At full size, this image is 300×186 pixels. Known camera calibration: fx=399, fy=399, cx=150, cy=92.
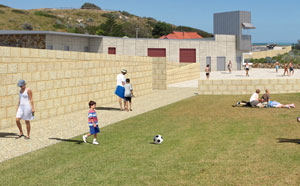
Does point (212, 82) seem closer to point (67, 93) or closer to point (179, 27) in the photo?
point (67, 93)

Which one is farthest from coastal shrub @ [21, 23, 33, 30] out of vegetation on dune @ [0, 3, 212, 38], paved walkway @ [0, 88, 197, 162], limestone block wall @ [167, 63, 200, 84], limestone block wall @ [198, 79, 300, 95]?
paved walkway @ [0, 88, 197, 162]

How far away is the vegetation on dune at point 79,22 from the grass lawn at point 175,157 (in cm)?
7970

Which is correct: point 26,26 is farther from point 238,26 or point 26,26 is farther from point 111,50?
point 238,26

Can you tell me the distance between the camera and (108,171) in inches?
334

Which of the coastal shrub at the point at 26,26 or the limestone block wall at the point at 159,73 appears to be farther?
the coastal shrub at the point at 26,26

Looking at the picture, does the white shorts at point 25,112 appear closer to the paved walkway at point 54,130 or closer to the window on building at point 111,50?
the paved walkway at point 54,130

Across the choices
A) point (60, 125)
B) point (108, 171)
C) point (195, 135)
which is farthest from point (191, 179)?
point (60, 125)

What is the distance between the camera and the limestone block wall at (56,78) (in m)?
14.2

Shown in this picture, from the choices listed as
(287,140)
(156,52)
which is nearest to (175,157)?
(287,140)

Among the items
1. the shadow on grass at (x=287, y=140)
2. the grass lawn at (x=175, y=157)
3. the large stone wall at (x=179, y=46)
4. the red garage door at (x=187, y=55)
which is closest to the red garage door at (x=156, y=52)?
the large stone wall at (x=179, y=46)

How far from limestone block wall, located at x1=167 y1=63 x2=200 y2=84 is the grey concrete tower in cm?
1569

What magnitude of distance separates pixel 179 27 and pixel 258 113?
169507 mm

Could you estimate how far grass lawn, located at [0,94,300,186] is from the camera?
312 inches

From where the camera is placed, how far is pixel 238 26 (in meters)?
55.3
